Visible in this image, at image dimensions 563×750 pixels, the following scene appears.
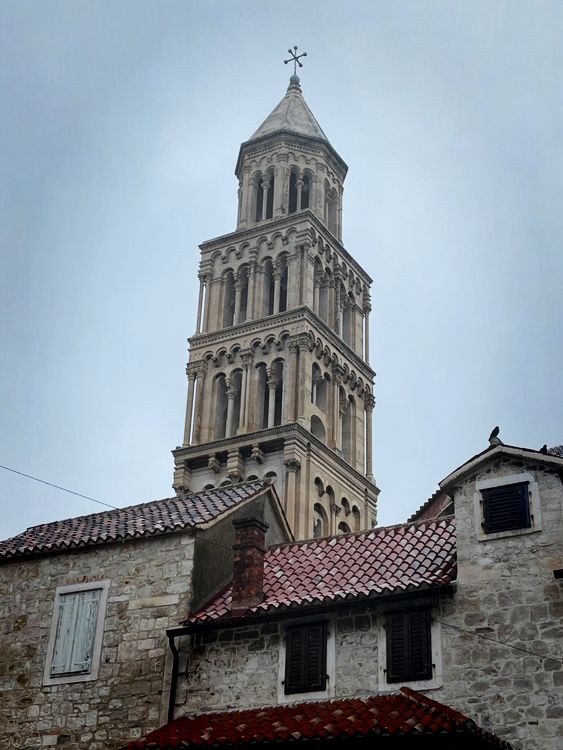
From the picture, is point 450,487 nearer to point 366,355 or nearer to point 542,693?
point 542,693

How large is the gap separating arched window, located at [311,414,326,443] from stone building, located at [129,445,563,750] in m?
30.4

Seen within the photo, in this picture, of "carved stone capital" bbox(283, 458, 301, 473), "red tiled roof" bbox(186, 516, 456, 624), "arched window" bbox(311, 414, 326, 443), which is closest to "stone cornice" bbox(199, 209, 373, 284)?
"arched window" bbox(311, 414, 326, 443)

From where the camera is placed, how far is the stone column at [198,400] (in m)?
52.5

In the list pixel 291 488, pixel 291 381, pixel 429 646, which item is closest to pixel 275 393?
pixel 291 381

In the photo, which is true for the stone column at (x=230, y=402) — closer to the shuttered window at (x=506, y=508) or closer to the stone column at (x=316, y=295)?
the stone column at (x=316, y=295)

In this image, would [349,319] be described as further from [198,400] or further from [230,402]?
[198,400]

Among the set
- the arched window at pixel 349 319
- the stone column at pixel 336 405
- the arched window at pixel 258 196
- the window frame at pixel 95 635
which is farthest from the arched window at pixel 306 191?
the window frame at pixel 95 635

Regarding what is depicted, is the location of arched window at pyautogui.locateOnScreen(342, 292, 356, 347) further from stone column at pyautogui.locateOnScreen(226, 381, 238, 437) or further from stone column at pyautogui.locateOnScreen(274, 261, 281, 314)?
stone column at pyautogui.locateOnScreen(226, 381, 238, 437)

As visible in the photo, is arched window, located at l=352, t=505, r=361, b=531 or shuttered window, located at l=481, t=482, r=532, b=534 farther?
arched window, located at l=352, t=505, r=361, b=531

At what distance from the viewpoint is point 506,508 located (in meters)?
19.9

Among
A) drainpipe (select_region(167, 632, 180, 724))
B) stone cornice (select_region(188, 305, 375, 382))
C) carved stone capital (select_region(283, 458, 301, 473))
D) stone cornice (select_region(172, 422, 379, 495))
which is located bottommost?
drainpipe (select_region(167, 632, 180, 724))

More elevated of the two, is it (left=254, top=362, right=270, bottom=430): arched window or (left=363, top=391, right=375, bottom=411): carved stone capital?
(left=363, top=391, right=375, bottom=411): carved stone capital

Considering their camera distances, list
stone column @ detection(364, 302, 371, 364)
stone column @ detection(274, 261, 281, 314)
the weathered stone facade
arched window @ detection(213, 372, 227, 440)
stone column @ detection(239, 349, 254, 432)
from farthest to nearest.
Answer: stone column @ detection(364, 302, 371, 364) → stone column @ detection(274, 261, 281, 314) → arched window @ detection(213, 372, 227, 440) → stone column @ detection(239, 349, 254, 432) → the weathered stone facade

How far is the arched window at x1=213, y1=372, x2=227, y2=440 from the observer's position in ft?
174
